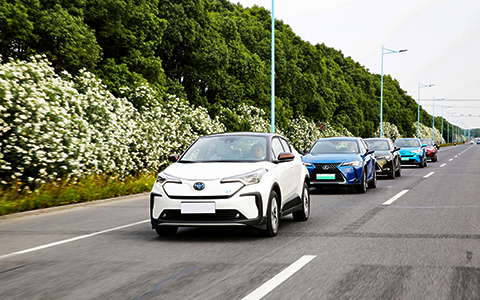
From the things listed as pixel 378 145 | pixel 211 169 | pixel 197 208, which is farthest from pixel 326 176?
pixel 197 208

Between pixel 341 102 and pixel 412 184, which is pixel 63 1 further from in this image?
pixel 341 102

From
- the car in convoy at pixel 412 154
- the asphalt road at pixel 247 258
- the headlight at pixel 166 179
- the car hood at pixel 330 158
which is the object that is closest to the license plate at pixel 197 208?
the headlight at pixel 166 179

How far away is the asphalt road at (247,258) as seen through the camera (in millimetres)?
5355

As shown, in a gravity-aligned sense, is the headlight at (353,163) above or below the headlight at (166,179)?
below

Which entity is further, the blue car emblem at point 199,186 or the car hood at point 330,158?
the car hood at point 330,158

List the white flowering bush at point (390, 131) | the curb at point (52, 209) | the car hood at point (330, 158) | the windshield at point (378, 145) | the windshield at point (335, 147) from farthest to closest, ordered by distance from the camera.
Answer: the white flowering bush at point (390, 131), the windshield at point (378, 145), the windshield at point (335, 147), the car hood at point (330, 158), the curb at point (52, 209)

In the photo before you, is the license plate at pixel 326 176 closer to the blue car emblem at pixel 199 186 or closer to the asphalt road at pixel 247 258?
the asphalt road at pixel 247 258

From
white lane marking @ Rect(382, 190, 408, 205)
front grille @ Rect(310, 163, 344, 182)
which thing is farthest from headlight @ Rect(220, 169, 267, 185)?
front grille @ Rect(310, 163, 344, 182)

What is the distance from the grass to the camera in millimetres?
12008

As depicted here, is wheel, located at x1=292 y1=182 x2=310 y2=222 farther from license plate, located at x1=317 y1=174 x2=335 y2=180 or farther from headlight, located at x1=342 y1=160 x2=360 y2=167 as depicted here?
headlight, located at x1=342 y1=160 x2=360 y2=167

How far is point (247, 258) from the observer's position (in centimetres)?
689

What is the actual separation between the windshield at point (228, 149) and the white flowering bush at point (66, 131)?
5217mm

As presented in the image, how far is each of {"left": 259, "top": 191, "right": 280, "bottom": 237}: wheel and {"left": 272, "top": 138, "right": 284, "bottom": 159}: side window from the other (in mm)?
943

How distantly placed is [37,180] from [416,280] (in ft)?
32.6
